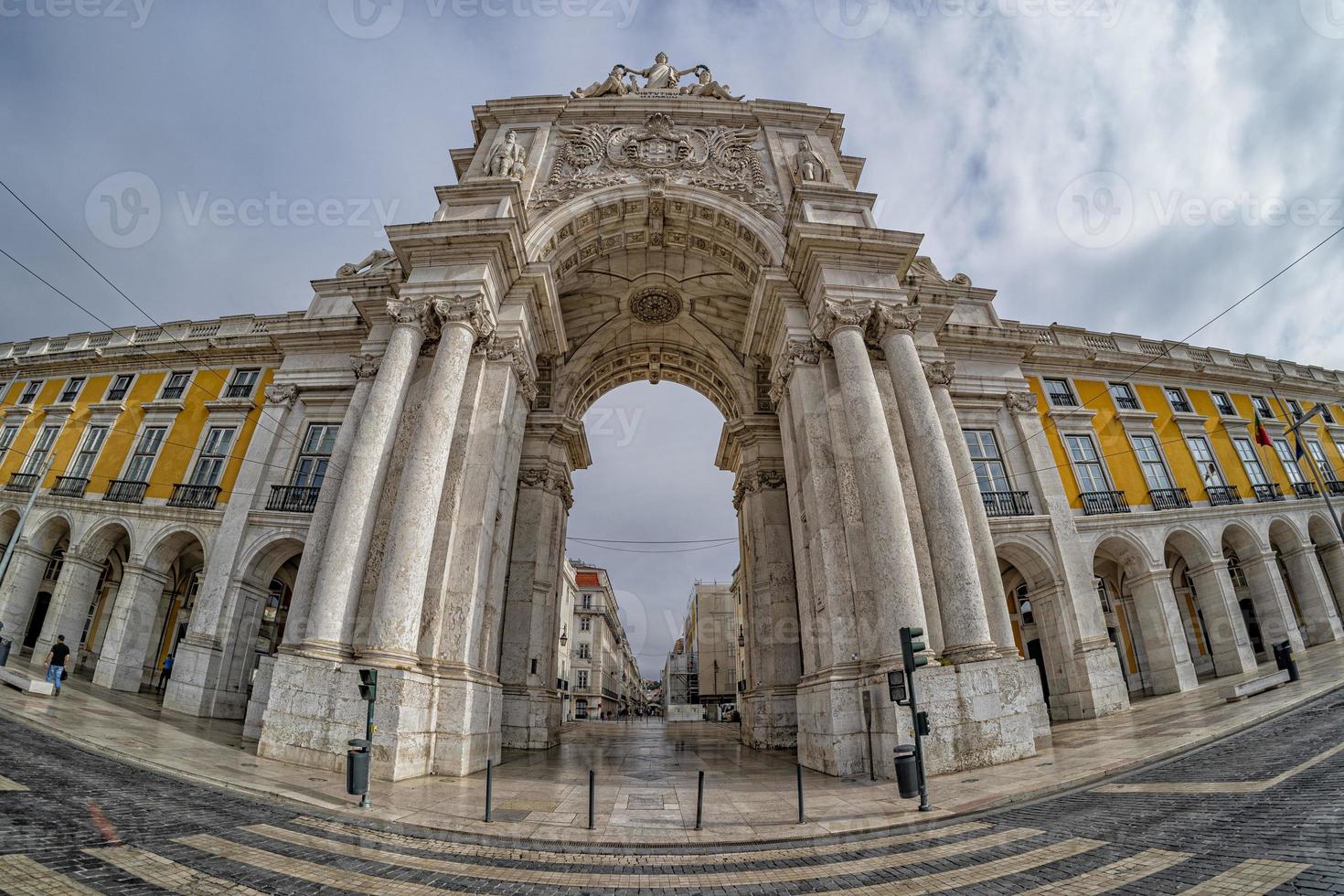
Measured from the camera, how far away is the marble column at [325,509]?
12406 mm

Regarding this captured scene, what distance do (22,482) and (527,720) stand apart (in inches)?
879

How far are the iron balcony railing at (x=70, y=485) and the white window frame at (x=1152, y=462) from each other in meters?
39.3

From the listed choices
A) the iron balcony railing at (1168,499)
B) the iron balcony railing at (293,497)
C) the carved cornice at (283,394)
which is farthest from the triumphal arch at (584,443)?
the iron balcony railing at (1168,499)

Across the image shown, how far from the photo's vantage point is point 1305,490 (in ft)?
74.5

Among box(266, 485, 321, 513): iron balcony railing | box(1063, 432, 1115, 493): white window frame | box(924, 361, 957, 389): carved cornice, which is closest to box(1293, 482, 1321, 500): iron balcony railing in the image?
box(1063, 432, 1115, 493): white window frame

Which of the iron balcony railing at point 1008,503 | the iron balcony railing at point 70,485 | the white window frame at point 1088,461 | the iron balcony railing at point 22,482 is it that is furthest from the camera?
the iron balcony railing at point 22,482

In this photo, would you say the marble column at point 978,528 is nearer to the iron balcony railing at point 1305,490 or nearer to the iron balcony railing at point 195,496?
the iron balcony railing at point 1305,490

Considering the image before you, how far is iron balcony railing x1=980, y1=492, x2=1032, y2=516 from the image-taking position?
17.5m

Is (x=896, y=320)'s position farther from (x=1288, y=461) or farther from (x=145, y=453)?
(x=145, y=453)

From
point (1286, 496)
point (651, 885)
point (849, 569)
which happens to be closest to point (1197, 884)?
point (651, 885)

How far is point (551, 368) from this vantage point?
2152 centimetres

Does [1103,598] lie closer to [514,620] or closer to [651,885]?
[514,620]

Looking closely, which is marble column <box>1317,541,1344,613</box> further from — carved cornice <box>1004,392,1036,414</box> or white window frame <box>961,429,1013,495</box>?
white window frame <box>961,429,1013,495</box>

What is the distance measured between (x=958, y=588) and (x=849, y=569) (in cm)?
208
